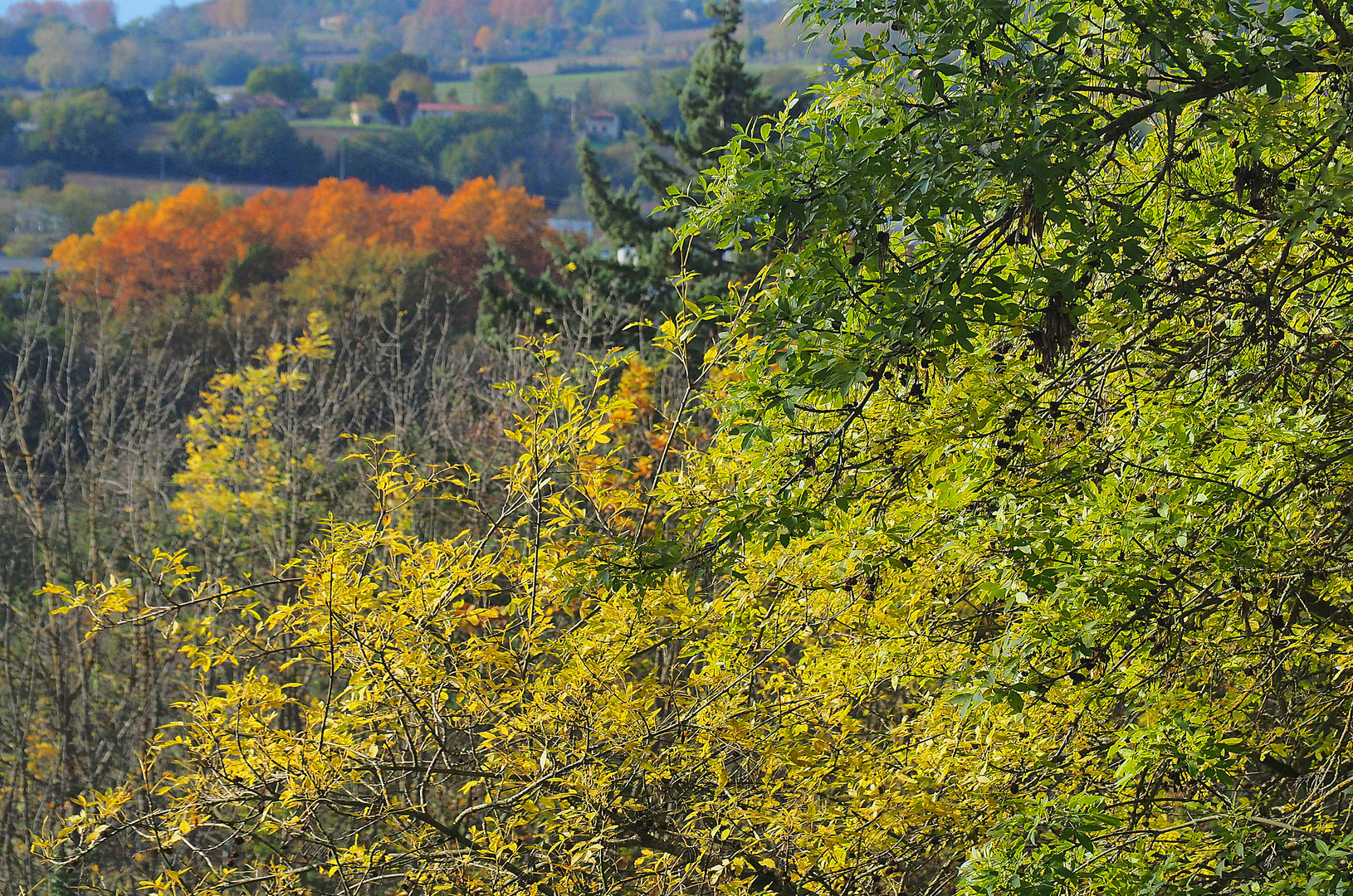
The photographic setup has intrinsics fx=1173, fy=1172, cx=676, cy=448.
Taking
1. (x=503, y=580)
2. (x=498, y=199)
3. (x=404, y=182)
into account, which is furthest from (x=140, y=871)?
(x=404, y=182)

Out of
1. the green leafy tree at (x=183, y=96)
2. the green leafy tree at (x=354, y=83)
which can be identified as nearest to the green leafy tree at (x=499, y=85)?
the green leafy tree at (x=354, y=83)

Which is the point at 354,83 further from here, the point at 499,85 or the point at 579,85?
the point at 579,85

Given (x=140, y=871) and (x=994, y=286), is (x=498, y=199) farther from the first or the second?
(x=994, y=286)

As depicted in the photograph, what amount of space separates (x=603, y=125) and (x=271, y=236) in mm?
49349

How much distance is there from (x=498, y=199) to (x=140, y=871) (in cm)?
3974

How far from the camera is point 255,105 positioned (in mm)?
76500

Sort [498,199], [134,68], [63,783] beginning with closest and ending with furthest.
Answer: [63,783] → [498,199] → [134,68]

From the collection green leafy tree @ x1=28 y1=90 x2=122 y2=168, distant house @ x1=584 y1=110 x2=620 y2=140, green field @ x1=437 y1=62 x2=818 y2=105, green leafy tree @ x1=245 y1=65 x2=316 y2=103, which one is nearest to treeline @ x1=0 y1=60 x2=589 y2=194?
green leafy tree @ x1=28 y1=90 x2=122 y2=168

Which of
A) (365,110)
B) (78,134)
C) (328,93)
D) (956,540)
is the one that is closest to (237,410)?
(956,540)

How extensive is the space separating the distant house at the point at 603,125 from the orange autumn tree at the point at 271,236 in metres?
37.0

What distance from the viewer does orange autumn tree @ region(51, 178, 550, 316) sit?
117 feet

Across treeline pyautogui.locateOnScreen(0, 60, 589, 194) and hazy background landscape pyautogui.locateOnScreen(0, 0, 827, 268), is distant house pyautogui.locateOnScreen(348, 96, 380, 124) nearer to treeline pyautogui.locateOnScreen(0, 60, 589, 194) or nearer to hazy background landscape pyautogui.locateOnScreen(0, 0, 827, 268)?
hazy background landscape pyautogui.locateOnScreen(0, 0, 827, 268)

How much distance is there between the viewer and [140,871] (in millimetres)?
7652

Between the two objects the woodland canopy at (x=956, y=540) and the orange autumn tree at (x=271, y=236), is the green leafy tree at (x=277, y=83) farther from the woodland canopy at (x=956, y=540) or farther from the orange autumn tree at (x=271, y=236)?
the woodland canopy at (x=956, y=540)
